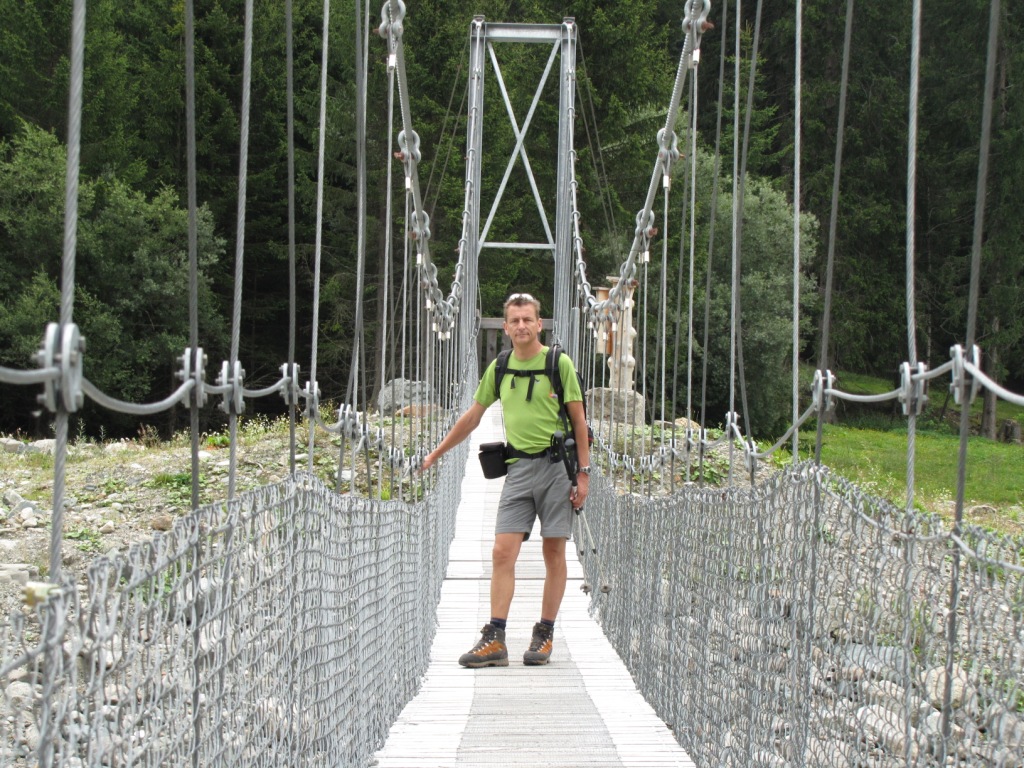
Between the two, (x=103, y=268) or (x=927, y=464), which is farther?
(x=103, y=268)

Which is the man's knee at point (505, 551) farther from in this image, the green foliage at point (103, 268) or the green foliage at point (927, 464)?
the green foliage at point (103, 268)

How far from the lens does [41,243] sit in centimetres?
1378

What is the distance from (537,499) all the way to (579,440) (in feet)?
0.60

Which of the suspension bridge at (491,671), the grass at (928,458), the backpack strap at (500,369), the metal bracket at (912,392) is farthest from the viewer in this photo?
the grass at (928,458)

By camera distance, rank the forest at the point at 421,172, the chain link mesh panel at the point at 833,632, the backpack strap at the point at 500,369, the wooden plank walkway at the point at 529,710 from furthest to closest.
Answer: the forest at the point at 421,172 < the backpack strap at the point at 500,369 < the wooden plank walkway at the point at 529,710 < the chain link mesh panel at the point at 833,632

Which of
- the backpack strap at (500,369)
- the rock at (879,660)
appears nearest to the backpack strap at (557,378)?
the backpack strap at (500,369)

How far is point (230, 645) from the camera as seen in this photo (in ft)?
4.42

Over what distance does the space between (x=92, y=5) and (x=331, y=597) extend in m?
12.2

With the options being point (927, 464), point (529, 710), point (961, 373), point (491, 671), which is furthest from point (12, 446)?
point (961, 373)

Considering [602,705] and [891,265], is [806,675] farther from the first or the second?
[891,265]

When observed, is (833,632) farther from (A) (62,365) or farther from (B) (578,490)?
(B) (578,490)

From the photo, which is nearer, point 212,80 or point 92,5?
point 92,5

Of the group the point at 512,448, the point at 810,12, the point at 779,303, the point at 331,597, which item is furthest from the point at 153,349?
the point at 331,597

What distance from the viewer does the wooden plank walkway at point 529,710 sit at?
2332 mm
